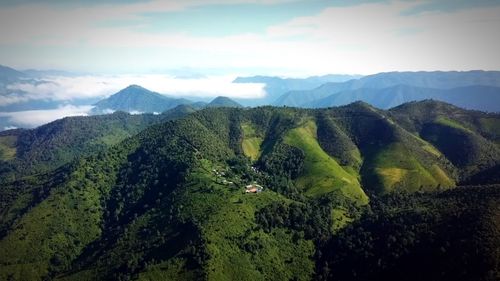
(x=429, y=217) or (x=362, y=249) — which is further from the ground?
(x=429, y=217)

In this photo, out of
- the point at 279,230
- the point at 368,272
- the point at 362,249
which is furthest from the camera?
the point at 279,230

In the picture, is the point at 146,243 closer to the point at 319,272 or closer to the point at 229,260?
the point at 229,260

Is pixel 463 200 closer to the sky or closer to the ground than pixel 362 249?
closer to the sky

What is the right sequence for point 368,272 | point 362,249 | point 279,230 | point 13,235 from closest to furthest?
point 368,272
point 362,249
point 279,230
point 13,235

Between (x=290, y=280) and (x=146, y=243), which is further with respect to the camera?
(x=146, y=243)

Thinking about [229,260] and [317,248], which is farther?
[317,248]

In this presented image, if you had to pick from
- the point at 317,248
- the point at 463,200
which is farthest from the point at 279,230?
the point at 463,200

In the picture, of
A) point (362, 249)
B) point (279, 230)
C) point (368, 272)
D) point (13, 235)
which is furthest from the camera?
point (13, 235)

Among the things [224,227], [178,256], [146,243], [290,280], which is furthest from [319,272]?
[146,243]

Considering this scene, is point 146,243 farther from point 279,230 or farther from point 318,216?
point 318,216
